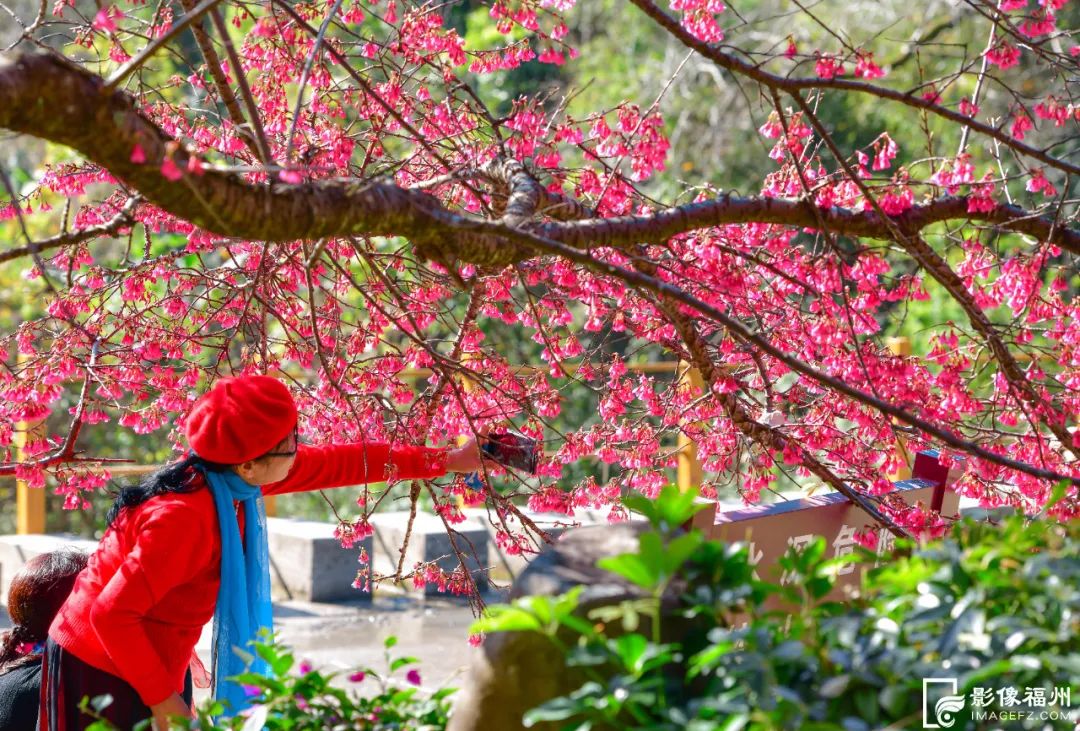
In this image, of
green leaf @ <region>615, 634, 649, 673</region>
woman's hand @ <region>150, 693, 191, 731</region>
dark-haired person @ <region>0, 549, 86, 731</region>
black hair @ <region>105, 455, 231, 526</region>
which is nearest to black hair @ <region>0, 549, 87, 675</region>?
dark-haired person @ <region>0, 549, 86, 731</region>

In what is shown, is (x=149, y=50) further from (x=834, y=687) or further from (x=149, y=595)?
(x=834, y=687)

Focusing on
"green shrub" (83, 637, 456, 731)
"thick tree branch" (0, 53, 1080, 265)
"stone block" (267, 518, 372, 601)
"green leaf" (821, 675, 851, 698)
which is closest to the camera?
"green leaf" (821, 675, 851, 698)

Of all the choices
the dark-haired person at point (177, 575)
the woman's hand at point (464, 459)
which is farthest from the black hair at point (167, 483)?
the woman's hand at point (464, 459)

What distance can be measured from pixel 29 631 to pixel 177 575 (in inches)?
27.0

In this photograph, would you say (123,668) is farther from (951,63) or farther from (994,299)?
(951,63)

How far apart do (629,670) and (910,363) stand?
2.90 metres

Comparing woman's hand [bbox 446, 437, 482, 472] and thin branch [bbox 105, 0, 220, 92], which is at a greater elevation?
thin branch [bbox 105, 0, 220, 92]

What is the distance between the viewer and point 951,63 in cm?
1220

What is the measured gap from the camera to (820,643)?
5.76ft

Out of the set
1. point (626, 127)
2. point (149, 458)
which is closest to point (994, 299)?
point (626, 127)

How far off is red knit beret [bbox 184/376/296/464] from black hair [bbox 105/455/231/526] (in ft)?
0.18

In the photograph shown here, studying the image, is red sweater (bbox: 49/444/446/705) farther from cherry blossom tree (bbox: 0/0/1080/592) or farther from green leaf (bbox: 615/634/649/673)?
green leaf (bbox: 615/634/649/673)

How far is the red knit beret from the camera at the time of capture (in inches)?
110

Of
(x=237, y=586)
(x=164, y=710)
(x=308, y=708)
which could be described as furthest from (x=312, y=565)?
(x=308, y=708)
